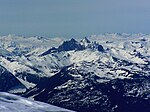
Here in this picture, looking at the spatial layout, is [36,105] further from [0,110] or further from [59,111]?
[0,110]

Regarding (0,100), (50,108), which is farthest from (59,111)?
(0,100)

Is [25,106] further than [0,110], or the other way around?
[25,106]

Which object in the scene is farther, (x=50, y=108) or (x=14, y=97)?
(x=14, y=97)

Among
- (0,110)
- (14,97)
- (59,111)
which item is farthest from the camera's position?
(14,97)

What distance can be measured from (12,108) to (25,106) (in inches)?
150

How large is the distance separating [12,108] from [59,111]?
5864mm

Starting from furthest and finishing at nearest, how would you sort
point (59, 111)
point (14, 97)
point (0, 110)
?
1. point (14, 97)
2. point (59, 111)
3. point (0, 110)

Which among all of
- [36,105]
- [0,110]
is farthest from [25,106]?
[0,110]

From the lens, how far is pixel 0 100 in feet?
189

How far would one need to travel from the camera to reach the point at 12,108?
5294 cm

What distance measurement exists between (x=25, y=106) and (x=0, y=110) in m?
6.90

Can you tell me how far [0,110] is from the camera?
1967 inches

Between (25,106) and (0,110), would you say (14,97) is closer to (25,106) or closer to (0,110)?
(25,106)

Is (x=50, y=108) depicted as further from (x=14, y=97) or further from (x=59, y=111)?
(x=14, y=97)
